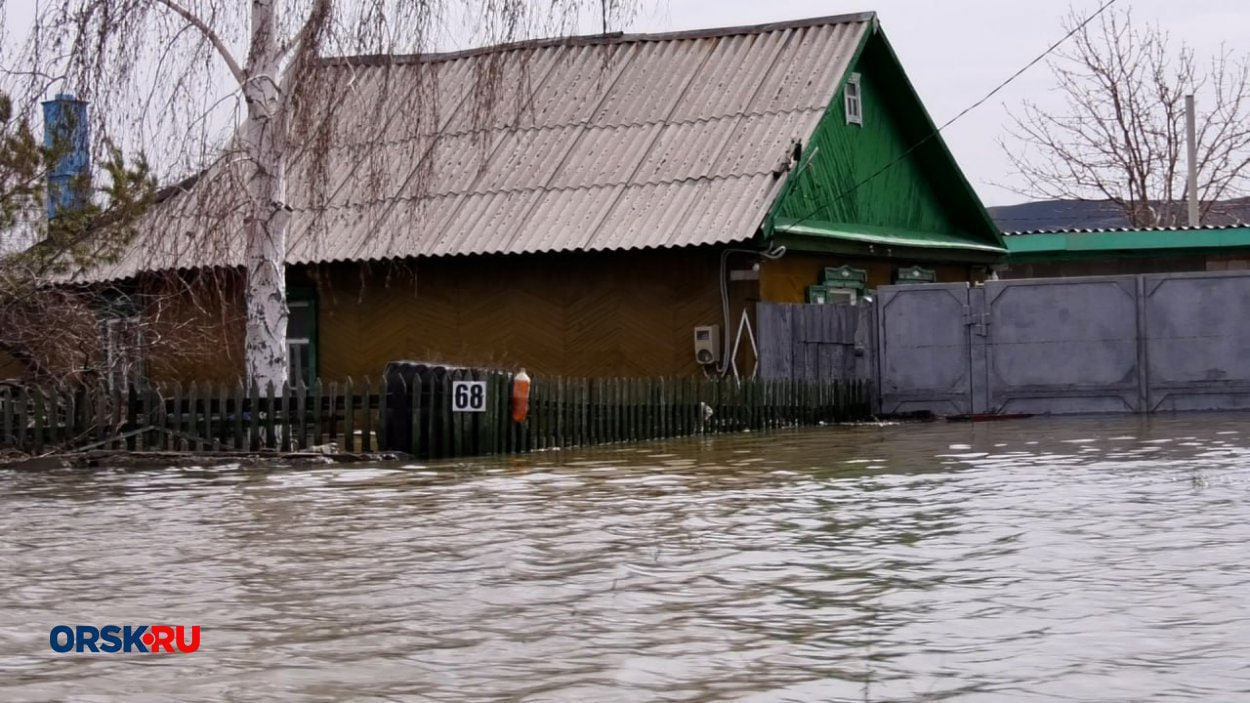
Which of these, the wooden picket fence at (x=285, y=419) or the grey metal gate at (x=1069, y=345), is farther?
the grey metal gate at (x=1069, y=345)

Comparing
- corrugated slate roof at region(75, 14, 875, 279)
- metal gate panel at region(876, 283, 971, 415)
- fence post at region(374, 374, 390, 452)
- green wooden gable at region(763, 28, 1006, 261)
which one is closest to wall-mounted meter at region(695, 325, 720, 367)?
corrugated slate roof at region(75, 14, 875, 279)

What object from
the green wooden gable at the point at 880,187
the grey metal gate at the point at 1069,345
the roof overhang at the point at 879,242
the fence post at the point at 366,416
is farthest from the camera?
the green wooden gable at the point at 880,187

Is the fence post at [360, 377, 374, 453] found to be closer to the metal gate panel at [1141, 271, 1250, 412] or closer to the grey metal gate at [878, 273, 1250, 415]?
the grey metal gate at [878, 273, 1250, 415]

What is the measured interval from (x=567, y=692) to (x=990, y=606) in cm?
220

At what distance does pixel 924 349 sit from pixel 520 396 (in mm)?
9693

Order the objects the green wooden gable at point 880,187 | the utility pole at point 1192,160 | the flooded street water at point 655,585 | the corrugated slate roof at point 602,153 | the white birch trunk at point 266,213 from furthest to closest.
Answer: the utility pole at point 1192,160 < the green wooden gable at point 880,187 < the corrugated slate roof at point 602,153 < the white birch trunk at point 266,213 < the flooded street water at point 655,585

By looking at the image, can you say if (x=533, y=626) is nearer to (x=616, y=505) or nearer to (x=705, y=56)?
(x=616, y=505)

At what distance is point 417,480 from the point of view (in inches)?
Answer: 569

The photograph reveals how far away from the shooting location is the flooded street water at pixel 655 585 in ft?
19.3

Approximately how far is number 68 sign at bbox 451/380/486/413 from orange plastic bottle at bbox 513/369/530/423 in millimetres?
480

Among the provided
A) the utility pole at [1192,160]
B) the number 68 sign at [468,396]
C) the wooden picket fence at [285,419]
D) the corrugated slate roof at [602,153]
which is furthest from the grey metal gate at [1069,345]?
the utility pole at [1192,160]

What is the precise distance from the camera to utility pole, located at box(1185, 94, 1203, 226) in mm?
44656

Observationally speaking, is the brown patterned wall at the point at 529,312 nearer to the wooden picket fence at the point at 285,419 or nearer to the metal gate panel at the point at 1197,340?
the metal gate panel at the point at 1197,340

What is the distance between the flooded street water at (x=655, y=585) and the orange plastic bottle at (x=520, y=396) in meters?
3.62
